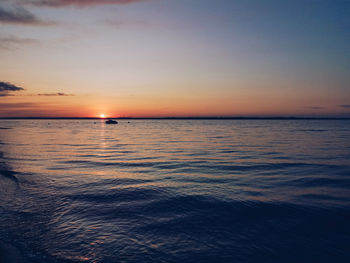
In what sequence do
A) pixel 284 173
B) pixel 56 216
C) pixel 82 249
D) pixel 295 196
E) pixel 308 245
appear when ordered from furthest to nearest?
pixel 284 173, pixel 295 196, pixel 56 216, pixel 308 245, pixel 82 249

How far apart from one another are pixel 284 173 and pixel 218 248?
11.5 metres

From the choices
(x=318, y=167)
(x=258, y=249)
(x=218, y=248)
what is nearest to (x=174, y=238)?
(x=218, y=248)

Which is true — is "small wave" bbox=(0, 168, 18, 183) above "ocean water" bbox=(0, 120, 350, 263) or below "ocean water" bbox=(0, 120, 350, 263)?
below

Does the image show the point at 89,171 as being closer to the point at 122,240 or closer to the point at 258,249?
the point at 122,240

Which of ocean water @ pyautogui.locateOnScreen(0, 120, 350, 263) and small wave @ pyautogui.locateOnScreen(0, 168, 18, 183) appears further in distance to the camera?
small wave @ pyautogui.locateOnScreen(0, 168, 18, 183)

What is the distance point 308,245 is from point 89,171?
46.1 feet

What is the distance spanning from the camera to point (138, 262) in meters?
5.68

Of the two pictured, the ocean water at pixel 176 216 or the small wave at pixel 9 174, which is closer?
the ocean water at pixel 176 216

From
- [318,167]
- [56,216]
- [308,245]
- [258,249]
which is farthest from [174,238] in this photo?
[318,167]

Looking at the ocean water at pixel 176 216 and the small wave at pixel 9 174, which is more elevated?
the ocean water at pixel 176 216

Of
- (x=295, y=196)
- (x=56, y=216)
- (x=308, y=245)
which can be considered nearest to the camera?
(x=308, y=245)

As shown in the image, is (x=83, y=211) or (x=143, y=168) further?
(x=143, y=168)

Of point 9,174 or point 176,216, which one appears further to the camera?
point 9,174

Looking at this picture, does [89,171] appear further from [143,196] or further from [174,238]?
[174,238]
